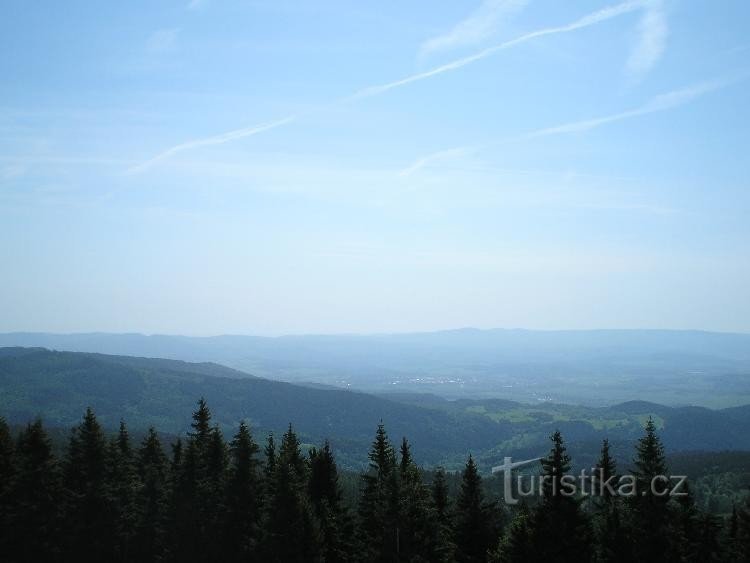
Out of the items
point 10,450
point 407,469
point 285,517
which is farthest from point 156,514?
point 407,469

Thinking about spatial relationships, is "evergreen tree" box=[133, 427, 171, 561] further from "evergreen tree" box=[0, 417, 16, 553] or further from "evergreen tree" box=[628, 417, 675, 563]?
"evergreen tree" box=[628, 417, 675, 563]

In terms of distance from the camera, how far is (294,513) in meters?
36.1

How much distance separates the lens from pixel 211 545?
138 ft

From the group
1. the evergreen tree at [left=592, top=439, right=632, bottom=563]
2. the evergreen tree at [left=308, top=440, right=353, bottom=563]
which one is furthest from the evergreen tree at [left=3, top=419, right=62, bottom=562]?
the evergreen tree at [left=592, top=439, right=632, bottom=563]

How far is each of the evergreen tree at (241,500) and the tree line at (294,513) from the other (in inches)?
3.1

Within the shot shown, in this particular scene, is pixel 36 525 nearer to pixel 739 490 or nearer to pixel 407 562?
pixel 407 562

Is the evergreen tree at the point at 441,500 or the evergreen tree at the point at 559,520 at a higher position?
the evergreen tree at the point at 559,520

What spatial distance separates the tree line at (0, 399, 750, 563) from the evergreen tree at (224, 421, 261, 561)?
0.26 ft

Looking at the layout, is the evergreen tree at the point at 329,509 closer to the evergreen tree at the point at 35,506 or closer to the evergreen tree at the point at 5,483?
the evergreen tree at the point at 35,506

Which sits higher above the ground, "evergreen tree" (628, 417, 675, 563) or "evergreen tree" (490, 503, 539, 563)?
"evergreen tree" (628, 417, 675, 563)

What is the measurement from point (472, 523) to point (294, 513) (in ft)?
37.3

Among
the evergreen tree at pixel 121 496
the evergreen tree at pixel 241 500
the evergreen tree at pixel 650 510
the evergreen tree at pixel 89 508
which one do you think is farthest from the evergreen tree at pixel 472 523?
the evergreen tree at pixel 89 508

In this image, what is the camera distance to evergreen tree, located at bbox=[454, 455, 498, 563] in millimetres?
39688

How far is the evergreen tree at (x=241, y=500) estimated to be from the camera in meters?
40.9
